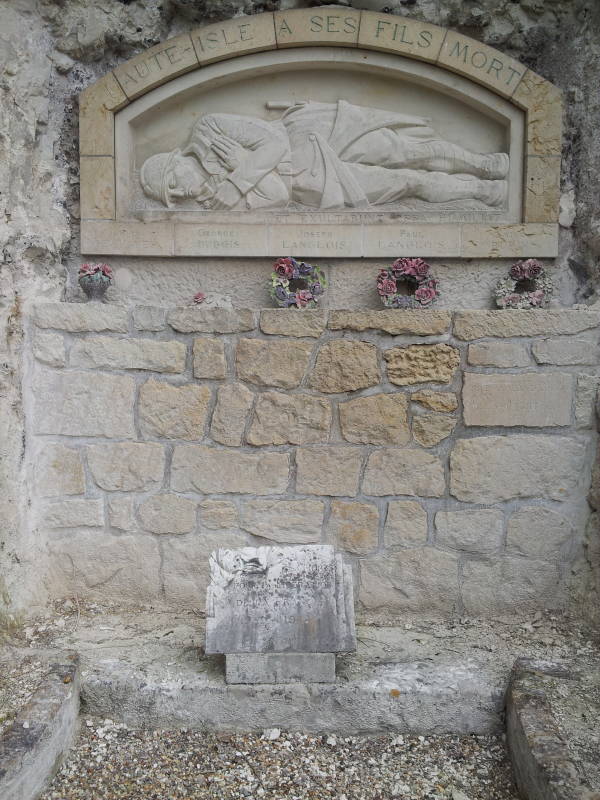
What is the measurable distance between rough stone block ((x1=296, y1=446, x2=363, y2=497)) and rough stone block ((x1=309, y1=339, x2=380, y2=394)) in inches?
11.5

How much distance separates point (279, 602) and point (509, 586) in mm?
1217

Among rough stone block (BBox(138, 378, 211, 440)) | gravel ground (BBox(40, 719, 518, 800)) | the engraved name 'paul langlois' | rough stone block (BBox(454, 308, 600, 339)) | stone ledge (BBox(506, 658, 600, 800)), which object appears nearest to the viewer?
stone ledge (BBox(506, 658, 600, 800))

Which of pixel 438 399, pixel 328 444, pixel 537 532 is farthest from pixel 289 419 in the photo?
pixel 537 532

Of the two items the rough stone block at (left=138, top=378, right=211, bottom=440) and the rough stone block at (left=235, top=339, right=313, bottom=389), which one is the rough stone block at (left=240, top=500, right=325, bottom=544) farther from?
the rough stone block at (left=235, top=339, right=313, bottom=389)

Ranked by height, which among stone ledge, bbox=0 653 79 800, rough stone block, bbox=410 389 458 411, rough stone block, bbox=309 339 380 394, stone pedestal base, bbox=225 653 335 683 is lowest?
stone ledge, bbox=0 653 79 800

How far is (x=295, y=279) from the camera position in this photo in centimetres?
318

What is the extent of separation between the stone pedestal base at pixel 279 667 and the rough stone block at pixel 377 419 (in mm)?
1008

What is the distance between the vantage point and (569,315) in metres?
2.92

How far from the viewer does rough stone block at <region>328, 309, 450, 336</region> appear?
294 cm

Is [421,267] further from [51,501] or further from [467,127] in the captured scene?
[51,501]

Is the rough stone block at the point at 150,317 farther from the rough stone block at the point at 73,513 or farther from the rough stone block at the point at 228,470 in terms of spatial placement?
the rough stone block at the point at 73,513

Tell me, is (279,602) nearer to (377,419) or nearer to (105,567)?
(377,419)

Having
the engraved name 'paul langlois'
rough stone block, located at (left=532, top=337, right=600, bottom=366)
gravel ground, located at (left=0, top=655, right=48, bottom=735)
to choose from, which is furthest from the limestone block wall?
the engraved name 'paul langlois'

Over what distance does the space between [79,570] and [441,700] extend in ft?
5.80
